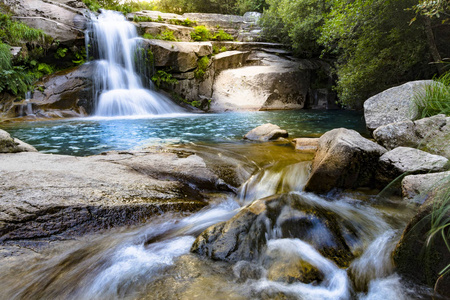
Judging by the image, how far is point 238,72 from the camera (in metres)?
17.2

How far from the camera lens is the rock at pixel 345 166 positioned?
335 centimetres

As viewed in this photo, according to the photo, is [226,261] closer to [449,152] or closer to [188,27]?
[449,152]

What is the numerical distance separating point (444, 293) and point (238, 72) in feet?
55.4

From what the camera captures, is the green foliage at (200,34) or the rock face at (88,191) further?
the green foliage at (200,34)

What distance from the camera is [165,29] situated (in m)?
16.0

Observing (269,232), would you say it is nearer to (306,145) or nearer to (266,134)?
(306,145)

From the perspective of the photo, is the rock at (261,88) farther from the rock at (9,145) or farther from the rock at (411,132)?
the rock at (9,145)

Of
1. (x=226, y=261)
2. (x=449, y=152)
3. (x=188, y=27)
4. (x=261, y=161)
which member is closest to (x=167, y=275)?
(x=226, y=261)

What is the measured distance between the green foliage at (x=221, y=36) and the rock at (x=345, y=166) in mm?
16687

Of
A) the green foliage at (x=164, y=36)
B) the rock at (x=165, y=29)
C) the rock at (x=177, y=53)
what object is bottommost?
the rock at (x=177, y=53)

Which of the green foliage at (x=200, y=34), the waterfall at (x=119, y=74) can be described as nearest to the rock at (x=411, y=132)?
the waterfall at (x=119, y=74)

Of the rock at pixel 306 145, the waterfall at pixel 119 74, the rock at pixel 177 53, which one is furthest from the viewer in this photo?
the rock at pixel 177 53

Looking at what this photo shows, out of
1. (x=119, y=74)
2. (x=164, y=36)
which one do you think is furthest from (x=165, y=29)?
(x=119, y=74)

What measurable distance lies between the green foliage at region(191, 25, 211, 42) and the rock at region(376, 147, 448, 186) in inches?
642
